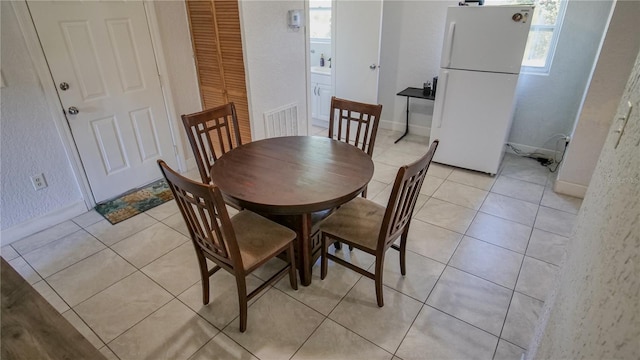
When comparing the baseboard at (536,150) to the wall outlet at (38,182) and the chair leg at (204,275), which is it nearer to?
the chair leg at (204,275)

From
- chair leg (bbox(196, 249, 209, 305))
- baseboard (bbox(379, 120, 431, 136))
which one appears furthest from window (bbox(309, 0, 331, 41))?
chair leg (bbox(196, 249, 209, 305))

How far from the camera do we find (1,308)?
1041mm

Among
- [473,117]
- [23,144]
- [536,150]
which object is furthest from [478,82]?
[23,144]

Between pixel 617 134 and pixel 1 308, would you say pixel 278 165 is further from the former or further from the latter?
pixel 617 134

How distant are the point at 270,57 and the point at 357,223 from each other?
187 cm

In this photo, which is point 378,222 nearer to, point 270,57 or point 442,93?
point 270,57

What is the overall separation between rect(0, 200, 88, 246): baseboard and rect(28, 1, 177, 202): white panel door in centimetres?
19

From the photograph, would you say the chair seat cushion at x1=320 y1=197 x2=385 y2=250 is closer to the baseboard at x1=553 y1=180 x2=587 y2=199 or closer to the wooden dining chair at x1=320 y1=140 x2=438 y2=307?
the wooden dining chair at x1=320 y1=140 x2=438 y2=307

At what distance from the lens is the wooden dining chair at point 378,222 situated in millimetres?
1589

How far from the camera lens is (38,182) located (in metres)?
2.60

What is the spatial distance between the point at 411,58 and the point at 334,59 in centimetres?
97

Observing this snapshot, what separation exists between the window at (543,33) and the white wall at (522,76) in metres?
0.07

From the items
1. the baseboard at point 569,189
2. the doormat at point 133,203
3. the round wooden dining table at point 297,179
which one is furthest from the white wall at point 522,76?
the doormat at point 133,203

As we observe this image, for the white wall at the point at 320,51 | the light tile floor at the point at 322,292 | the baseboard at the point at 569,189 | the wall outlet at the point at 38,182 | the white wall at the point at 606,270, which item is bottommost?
the light tile floor at the point at 322,292
